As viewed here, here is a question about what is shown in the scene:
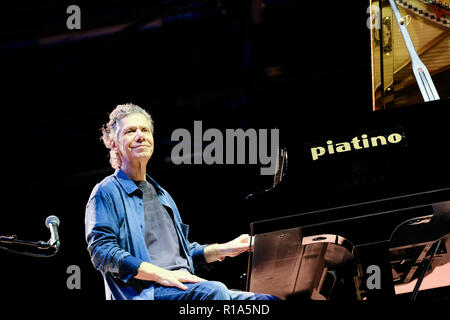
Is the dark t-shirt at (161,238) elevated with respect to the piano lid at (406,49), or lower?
lower

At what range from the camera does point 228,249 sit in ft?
8.62

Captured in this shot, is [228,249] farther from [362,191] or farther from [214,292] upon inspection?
[362,191]

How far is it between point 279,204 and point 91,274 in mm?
2742

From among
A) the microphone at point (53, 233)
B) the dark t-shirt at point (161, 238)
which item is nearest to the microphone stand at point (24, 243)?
the microphone at point (53, 233)

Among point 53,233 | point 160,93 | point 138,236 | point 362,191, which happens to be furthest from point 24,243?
point 160,93

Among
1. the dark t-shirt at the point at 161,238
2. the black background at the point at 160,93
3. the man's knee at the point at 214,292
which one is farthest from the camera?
the black background at the point at 160,93

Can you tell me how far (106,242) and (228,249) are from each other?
58 centimetres

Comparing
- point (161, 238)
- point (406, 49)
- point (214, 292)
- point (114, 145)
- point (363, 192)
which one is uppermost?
point (406, 49)

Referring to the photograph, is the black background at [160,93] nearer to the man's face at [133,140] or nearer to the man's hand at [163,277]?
the man's face at [133,140]

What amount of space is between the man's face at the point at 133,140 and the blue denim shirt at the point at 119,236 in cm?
10

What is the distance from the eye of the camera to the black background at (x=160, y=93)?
4617 mm

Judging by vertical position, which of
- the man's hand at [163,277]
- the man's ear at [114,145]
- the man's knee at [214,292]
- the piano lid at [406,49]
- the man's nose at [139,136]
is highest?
the piano lid at [406,49]

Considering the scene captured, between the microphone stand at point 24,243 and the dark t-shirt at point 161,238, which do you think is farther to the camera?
Result: the dark t-shirt at point 161,238
